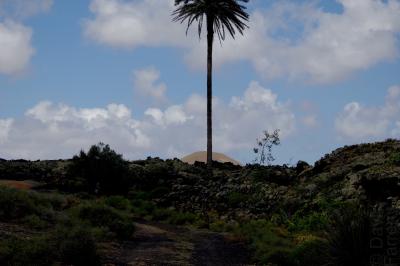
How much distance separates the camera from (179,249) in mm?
16094

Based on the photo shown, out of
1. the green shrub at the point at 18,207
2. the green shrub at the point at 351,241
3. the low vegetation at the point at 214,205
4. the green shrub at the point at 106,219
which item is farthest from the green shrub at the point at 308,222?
the green shrub at the point at 18,207

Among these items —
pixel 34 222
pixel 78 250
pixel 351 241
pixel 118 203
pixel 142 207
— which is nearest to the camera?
pixel 351 241

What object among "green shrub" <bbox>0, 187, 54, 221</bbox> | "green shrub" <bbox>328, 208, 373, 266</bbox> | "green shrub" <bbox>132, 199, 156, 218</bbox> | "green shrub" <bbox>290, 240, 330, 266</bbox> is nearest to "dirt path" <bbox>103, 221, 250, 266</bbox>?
"green shrub" <bbox>290, 240, 330, 266</bbox>

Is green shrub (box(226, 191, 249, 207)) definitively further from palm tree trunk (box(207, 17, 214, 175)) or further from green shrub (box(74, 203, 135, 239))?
green shrub (box(74, 203, 135, 239))

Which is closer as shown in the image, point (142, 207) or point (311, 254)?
point (311, 254)

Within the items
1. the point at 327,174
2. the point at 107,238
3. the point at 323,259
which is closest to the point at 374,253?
the point at 323,259

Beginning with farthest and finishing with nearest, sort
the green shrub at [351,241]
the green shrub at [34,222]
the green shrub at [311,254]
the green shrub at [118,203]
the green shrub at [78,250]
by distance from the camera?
the green shrub at [118,203], the green shrub at [34,222], the green shrub at [78,250], the green shrub at [311,254], the green shrub at [351,241]

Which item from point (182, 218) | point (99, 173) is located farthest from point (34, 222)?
point (99, 173)

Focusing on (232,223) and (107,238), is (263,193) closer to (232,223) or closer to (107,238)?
(232,223)

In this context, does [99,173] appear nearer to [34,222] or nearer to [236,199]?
[236,199]

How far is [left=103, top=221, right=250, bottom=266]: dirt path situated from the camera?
14.2 meters

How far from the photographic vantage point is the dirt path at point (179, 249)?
14180mm

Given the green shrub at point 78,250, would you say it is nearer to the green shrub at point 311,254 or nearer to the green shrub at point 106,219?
the green shrub at point 106,219

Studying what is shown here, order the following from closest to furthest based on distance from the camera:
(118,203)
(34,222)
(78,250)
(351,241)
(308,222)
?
(351,241) < (78,250) < (34,222) < (308,222) < (118,203)
